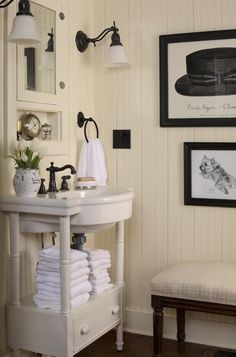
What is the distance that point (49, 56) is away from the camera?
2971mm

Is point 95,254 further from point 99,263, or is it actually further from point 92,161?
point 92,161

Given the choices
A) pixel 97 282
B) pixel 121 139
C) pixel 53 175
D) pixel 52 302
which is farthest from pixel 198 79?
pixel 52 302

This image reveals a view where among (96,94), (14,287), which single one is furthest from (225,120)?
(14,287)

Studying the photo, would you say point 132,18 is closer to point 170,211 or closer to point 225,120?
point 225,120

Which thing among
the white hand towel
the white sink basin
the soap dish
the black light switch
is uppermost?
the black light switch

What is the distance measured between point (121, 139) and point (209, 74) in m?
0.65

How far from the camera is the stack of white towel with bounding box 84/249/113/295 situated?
2811mm

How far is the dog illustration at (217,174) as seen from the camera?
10.1 ft

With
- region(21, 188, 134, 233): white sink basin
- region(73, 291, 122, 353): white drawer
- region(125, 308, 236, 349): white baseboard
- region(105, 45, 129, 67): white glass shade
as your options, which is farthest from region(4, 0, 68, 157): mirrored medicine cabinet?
region(125, 308, 236, 349): white baseboard

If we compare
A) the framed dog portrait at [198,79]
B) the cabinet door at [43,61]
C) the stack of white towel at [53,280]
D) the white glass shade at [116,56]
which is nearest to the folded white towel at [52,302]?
the stack of white towel at [53,280]

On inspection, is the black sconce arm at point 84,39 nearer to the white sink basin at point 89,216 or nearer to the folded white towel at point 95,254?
the white sink basin at point 89,216

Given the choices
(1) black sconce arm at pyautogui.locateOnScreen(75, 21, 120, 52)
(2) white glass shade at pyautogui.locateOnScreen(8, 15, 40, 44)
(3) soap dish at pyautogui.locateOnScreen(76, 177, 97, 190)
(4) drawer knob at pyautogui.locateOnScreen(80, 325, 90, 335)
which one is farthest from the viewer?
(1) black sconce arm at pyautogui.locateOnScreen(75, 21, 120, 52)

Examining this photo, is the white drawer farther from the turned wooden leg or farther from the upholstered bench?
the turned wooden leg

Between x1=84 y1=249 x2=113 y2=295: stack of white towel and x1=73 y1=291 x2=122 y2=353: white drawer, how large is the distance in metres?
0.07
